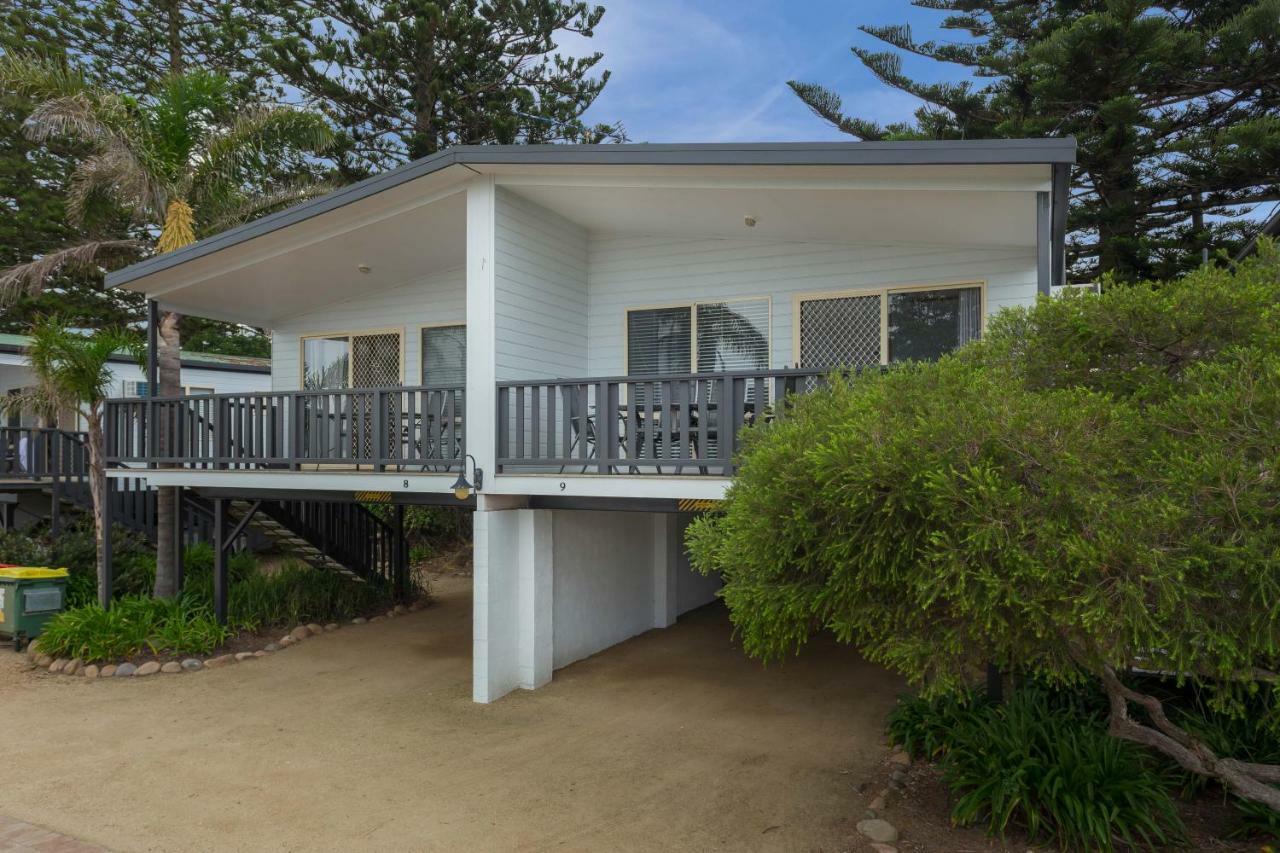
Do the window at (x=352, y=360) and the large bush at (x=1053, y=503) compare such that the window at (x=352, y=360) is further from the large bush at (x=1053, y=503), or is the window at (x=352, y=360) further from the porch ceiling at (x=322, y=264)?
the large bush at (x=1053, y=503)

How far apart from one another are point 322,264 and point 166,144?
2.65 meters

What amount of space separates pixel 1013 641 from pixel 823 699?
15.9ft

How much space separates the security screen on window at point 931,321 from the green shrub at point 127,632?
829cm

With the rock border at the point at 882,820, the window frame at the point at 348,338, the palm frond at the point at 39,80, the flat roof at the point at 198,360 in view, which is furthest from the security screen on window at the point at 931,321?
the flat roof at the point at 198,360

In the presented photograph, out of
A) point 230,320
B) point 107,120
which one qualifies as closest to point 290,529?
point 230,320

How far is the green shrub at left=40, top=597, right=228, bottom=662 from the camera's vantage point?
9.52 meters

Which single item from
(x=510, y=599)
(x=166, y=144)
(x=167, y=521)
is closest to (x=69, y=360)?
(x=167, y=521)

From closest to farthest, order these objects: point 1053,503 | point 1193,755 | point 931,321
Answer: point 1053,503 → point 1193,755 → point 931,321

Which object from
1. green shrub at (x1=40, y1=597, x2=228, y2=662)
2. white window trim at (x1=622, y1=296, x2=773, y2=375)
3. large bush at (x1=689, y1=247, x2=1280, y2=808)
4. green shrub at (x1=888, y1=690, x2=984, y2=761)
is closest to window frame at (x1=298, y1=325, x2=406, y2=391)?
white window trim at (x1=622, y1=296, x2=773, y2=375)

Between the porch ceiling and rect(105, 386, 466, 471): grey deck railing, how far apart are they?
5.30 ft

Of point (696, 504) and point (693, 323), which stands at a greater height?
point (693, 323)

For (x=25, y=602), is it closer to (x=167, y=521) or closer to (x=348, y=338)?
(x=167, y=521)

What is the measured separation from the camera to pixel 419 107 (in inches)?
739

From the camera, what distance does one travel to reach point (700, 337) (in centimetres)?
987
